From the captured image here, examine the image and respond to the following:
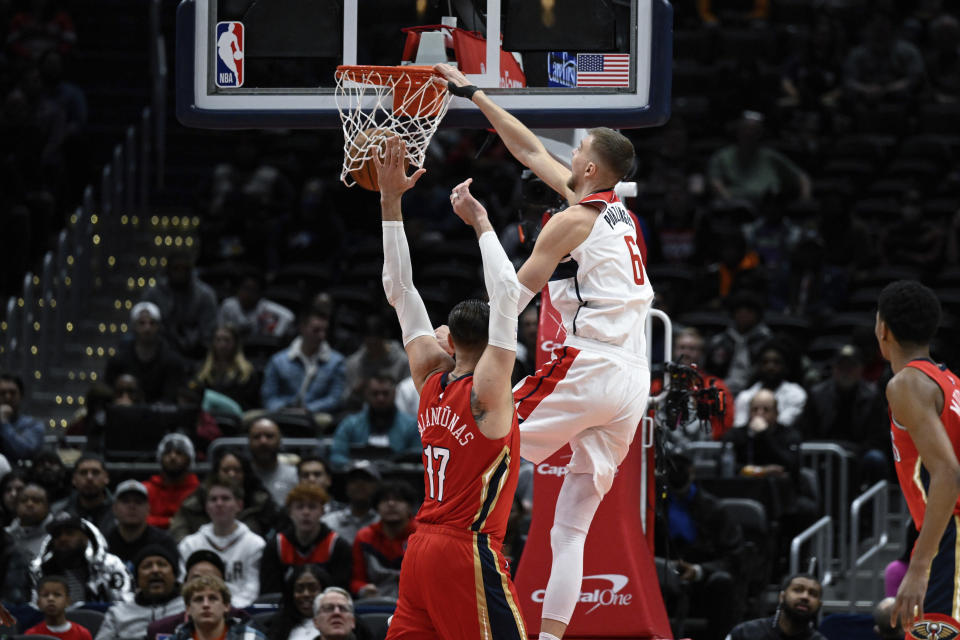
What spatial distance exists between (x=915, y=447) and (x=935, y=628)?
0.72 meters

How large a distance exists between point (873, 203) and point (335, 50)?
987 cm

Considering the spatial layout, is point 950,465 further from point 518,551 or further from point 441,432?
point 518,551

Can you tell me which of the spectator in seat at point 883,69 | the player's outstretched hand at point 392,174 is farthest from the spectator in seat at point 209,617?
the spectator in seat at point 883,69

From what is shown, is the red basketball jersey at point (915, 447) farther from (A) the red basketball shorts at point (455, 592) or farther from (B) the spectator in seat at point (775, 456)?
(B) the spectator in seat at point (775, 456)

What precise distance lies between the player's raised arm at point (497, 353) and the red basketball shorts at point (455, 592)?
1.48 ft

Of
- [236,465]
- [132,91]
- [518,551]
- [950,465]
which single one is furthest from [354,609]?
[132,91]

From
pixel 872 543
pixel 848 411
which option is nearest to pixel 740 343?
pixel 848 411

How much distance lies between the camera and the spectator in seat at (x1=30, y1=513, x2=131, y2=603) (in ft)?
35.0

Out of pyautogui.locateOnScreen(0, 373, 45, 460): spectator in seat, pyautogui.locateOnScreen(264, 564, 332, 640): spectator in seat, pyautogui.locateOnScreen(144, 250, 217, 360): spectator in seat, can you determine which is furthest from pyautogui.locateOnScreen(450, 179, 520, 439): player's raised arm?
pyautogui.locateOnScreen(144, 250, 217, 360): spectator in seat

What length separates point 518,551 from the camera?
10711mm

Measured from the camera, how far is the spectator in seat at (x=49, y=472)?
39.1 ft

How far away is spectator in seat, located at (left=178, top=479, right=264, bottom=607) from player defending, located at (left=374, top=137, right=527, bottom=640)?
4.86 meters

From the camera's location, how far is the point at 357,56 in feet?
26.0

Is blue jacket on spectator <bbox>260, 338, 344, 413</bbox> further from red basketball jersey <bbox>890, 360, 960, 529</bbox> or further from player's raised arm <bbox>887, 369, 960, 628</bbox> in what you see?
player's raised arm <bbox>887, 369, 960, 628</bbox>
